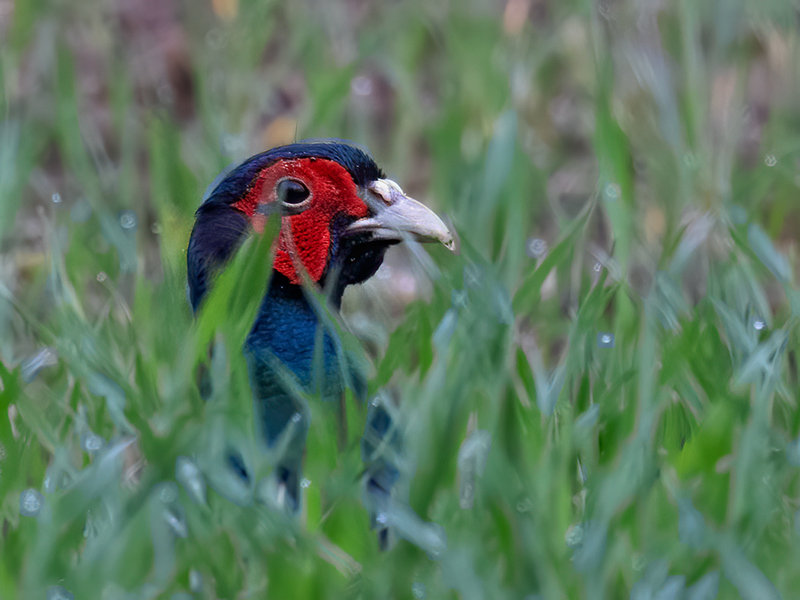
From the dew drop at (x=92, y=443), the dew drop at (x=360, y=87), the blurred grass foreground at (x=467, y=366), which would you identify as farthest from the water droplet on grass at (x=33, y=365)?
the dew drop at (x=360, y=87)

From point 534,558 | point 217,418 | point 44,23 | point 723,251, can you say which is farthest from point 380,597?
point 44,23

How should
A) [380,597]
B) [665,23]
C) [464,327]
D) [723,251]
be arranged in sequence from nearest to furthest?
[380,597] → [464,327] → [723,251] → [665,23]

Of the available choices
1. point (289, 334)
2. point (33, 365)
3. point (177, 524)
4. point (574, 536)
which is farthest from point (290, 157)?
point (574, 536)

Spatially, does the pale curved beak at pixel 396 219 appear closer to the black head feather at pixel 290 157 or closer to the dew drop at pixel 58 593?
the black head feather at pixel 290 157

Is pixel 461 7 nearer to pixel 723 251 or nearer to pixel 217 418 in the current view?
pixel 723 251

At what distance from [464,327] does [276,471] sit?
0.31 metres

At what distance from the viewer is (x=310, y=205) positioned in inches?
82.0

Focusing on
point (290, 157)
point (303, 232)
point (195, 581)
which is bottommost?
point (195, 581)

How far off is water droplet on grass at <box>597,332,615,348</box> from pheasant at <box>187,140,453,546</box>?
274 millimetres

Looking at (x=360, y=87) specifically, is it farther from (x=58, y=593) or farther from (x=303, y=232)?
(x=58, y=593)

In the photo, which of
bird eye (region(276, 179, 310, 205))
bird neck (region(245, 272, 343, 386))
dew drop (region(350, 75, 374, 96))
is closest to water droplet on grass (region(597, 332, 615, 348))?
bird neck (region(245, 272, 343, 386))

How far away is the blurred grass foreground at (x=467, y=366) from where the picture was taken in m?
1.37

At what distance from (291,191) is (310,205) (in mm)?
39

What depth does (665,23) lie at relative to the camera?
3.28 meters
